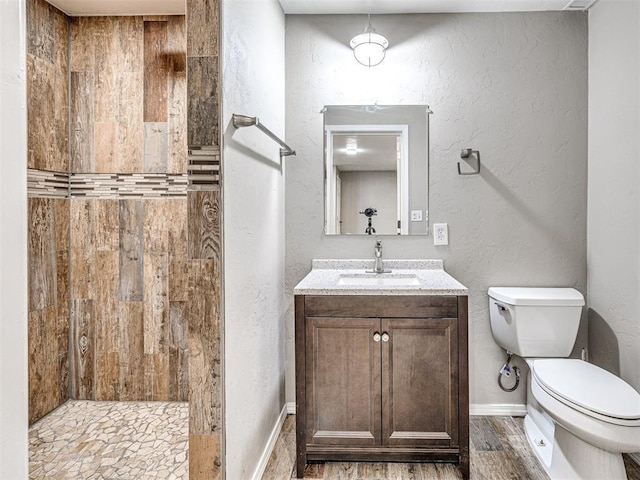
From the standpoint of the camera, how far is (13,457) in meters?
0.50

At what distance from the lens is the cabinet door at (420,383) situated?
1.80 m

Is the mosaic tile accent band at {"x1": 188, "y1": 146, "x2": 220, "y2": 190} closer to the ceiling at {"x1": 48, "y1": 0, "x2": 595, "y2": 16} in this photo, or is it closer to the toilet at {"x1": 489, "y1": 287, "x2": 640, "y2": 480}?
the ceiling at {"x1": 48, "y1": 0, "x2": 595, "y2": 16}

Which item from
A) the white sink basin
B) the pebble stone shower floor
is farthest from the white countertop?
the pebble stone shower floor

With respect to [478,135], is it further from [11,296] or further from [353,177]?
[11,296]

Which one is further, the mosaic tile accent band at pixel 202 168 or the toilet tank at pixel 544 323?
the toilet tank at pixel 544 323

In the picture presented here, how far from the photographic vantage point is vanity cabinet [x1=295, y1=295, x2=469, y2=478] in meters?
1.81

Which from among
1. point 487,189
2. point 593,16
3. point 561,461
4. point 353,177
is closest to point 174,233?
point 353,177

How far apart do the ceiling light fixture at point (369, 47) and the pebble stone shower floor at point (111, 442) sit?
2280 millimetres

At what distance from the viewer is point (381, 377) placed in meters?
1.82

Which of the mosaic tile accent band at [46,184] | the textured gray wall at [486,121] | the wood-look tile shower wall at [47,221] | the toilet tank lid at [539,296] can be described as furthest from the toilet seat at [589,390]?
the mosaic tile accent band at [46,184]

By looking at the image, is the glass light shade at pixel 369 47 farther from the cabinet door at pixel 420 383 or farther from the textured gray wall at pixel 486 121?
the cabinet door at pixel 420 383

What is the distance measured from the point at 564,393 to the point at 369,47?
6.39ft

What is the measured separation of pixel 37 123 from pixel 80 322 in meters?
1.16

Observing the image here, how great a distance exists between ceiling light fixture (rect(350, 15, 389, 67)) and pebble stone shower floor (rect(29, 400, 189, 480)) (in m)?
2.28
